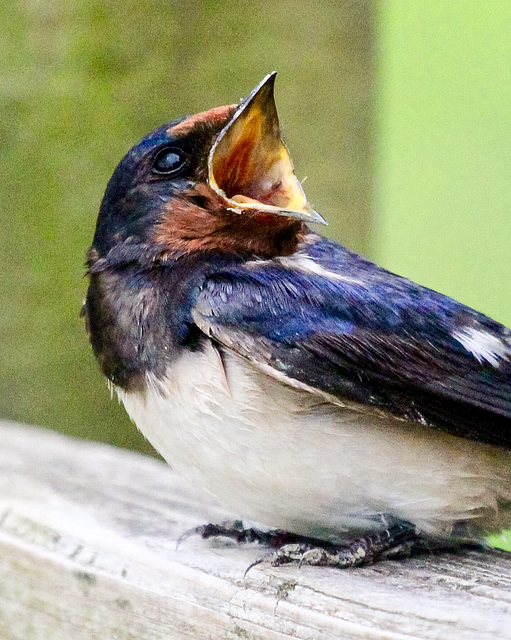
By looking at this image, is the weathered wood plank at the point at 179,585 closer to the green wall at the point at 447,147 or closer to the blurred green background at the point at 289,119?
the blurred green background at the point at 289,119

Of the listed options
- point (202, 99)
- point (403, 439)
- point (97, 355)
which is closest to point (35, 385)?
point (202, 99)

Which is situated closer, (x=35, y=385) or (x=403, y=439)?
(x=403, y=439)

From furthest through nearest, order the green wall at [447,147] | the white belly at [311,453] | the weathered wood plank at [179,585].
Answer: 1. the green wall at [447,147]
2. the white belly at [311,453]
3. the weathered wood plank at [179,585]

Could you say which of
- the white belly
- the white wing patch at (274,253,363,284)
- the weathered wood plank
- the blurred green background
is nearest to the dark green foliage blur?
the blurred green background

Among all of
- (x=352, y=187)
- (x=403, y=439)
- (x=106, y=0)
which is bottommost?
(x=403, y=439)

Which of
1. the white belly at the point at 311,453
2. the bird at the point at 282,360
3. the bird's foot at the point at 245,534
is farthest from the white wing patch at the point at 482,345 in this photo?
the bird's foot at the point at 245,534

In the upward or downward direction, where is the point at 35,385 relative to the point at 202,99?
downward

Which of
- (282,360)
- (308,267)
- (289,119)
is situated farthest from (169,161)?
(289,119)

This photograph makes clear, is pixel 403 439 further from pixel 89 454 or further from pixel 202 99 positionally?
pixel 202 99
